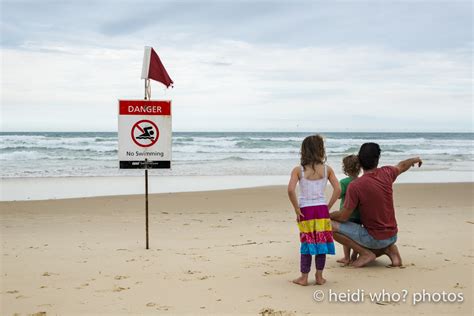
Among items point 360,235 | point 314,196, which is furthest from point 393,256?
point 314,196

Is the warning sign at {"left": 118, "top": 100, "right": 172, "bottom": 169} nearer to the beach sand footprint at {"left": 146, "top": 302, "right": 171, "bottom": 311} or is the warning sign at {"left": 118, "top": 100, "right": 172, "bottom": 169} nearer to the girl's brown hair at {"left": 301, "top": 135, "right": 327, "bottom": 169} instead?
the girl's brown hair at {"left": 301, "top": 135, "right": 327, "bottom": 169}

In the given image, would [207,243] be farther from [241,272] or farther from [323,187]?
[323,187]

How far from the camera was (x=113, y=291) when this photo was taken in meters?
5.18

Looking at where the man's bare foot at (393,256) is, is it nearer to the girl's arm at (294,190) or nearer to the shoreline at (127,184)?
the girl's arm at (294,190)

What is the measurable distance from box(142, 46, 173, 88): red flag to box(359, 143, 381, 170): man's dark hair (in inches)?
120

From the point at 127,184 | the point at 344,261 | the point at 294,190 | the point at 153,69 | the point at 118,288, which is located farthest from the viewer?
the point at 127,184

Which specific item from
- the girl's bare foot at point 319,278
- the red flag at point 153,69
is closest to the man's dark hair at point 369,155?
the girl's bare foot at point 319,278

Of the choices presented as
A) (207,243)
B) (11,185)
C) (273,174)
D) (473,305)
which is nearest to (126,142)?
(207,243)

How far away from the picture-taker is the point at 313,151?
514 cm

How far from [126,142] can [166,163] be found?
613 millimetres

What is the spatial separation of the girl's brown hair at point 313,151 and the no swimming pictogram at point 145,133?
271 centimetres

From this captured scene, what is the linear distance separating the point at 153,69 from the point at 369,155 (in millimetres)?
3260

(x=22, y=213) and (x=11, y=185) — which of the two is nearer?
(x=22, y=213)

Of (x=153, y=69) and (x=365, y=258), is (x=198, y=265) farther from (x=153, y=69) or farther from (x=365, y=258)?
(x=153, y=69)
